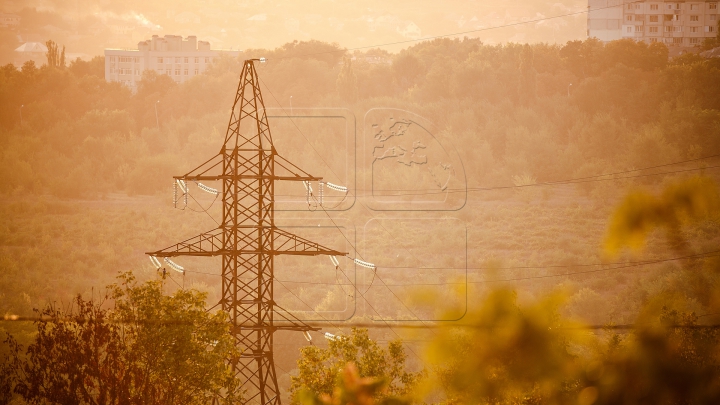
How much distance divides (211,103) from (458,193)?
22706 millimetres

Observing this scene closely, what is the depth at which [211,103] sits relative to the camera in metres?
60.0

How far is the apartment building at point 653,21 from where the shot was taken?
182 ft

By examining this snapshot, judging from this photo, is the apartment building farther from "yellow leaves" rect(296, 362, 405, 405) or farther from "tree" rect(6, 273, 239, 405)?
"yellow leaves" rect(296, 362, 405, 405)

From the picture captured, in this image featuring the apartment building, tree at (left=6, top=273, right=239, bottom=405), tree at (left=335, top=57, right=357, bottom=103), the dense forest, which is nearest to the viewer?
tree at (left=6, top=273, right=239, bottom=405)

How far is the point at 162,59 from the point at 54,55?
9.55 metres

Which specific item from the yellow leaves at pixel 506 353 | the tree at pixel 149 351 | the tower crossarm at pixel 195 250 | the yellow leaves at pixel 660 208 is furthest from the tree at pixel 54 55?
the yellow leaves at pixel 660 208

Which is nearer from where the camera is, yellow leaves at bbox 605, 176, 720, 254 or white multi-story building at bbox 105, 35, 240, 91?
yellow leaves at bbox 605, 176, 720, 254

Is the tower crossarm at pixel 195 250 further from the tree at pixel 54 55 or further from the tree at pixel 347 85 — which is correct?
the tree at pixel 54 55

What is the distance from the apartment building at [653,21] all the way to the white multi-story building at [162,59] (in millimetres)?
32836

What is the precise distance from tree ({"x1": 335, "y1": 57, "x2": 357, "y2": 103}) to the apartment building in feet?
70.3

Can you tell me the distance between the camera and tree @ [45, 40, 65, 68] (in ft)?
196

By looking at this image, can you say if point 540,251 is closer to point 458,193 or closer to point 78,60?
point 458,193

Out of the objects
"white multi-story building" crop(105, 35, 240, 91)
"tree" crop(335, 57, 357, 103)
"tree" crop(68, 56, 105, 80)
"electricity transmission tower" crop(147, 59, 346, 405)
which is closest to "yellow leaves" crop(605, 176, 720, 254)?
"electricity transmission tower" crop(147, 59, 346, 405)

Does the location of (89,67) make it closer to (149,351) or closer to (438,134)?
(438,134)
